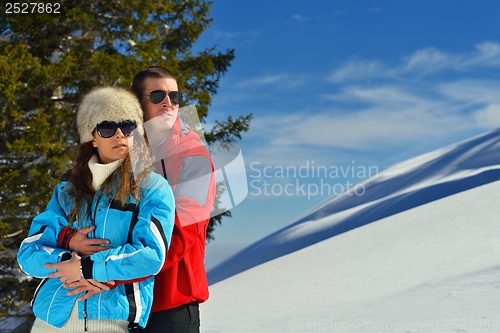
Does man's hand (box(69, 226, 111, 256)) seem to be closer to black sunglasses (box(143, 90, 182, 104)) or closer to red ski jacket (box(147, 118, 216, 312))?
red ski jacket (box(147, 118, 216, 312))

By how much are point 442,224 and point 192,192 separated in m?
6.65

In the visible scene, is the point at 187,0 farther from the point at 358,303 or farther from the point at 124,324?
the point at 124,324

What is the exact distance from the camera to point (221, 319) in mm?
5516

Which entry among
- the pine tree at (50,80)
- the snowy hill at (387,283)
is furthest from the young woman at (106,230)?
the pine tree at (50,80)

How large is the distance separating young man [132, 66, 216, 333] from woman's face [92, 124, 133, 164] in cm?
15

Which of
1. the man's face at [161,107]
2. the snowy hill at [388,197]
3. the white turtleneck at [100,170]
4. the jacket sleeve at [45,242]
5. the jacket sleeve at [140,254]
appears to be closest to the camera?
the jacket sleeve at [140,254]

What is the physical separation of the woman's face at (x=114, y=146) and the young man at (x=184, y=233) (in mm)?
151

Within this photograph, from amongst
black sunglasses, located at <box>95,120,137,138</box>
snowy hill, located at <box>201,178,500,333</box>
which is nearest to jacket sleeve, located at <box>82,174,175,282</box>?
black sunglasses, located at <box>95,120,137,138</box>

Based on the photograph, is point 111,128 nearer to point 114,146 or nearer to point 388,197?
point 114,146

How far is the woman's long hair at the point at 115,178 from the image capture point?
192 centimetres

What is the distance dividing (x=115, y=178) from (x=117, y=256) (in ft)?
1.18

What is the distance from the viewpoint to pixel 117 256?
178cm

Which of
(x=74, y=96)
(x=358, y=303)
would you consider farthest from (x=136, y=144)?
(x=74, y=96)

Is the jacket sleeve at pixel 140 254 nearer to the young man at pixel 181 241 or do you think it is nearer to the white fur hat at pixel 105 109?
the young man at pixel 181 241
